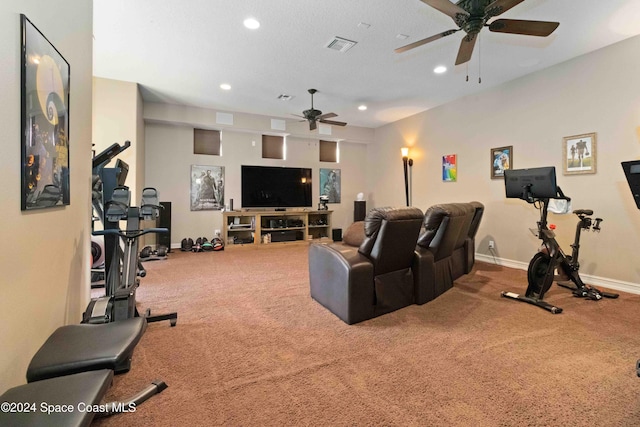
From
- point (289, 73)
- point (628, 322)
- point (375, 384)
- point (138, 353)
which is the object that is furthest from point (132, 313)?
point (628, 322)

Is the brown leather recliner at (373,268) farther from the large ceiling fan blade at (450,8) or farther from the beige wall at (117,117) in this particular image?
the beige wall at (117,117)

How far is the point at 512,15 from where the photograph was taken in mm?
3053

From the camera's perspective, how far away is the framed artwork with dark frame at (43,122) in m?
1.39

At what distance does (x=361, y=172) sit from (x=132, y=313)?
265 inches

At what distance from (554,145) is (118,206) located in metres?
5.26

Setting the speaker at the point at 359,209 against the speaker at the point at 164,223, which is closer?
the speaker at the point at 164,223

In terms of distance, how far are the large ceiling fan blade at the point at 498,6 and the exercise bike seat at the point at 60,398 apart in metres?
3.30

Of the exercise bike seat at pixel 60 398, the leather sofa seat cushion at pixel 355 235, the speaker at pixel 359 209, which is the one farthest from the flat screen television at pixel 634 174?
the speaker at pixel 359 209

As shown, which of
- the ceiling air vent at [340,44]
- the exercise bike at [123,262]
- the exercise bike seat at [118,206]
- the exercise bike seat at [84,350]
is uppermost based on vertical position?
the ceiling air vent at [340,44]

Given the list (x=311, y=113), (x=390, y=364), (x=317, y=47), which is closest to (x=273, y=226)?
(x=311, y=113)

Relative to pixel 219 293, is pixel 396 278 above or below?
above

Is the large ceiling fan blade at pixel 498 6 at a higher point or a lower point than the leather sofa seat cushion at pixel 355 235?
higher

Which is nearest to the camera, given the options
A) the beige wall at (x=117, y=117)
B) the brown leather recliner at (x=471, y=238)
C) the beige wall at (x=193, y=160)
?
the brown leather recliner at (x=471, y=238)

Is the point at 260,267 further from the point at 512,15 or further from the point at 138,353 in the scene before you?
the point at 512,15
